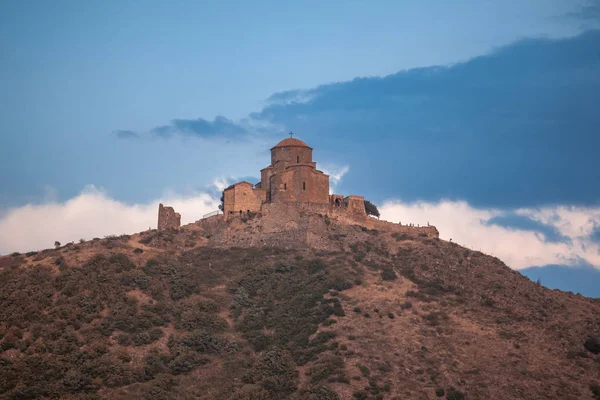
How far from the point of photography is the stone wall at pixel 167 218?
3098 inches

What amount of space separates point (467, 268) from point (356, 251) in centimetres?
943

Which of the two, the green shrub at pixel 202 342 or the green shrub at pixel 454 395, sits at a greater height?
the green shrub at pixel 202 342

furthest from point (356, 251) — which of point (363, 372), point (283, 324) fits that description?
point (363, 372)

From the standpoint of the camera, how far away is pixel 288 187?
77062 millimetres

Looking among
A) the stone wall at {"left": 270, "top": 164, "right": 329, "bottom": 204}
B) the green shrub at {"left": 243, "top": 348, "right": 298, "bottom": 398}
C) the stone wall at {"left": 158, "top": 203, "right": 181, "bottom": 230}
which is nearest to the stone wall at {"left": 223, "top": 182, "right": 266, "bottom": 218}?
the stone wall at {"left": 270, "top": 164, "right": 329, "bottom": 204}

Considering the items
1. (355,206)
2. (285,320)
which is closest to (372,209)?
(355,206)

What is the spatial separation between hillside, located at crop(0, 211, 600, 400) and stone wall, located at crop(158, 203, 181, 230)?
154 centimetres

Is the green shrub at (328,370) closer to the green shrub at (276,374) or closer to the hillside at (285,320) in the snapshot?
the hillside at (285,320)

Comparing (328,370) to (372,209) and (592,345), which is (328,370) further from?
(372,209)

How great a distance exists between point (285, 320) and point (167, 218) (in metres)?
18.5

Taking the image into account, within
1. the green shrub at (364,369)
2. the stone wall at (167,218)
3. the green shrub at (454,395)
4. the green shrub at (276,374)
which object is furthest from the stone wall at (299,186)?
the green shrub at (454,395)

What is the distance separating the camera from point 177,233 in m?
78.0

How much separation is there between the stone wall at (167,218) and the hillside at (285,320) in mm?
1537

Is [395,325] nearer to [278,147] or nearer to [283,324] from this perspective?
[283,324]
